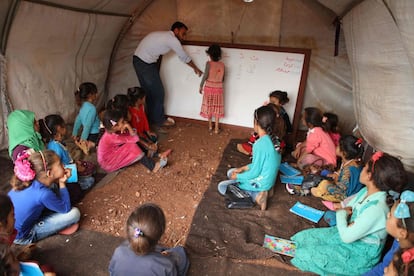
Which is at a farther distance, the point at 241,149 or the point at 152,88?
the point at 152,88

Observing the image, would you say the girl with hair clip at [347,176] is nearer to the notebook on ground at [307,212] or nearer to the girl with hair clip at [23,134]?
the notebook on ground at [307,212]

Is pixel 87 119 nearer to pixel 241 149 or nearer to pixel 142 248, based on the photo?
pixel 241 149

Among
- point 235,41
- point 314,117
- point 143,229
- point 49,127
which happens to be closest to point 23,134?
point 49,127

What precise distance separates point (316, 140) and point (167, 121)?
2.33m

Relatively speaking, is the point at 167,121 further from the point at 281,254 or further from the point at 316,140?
the point at 281,254

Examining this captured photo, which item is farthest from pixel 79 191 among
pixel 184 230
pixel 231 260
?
pixel 231 260

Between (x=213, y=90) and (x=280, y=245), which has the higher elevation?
(x=213, y=90)

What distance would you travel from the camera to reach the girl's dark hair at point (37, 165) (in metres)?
2.23

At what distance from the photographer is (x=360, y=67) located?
2.83m

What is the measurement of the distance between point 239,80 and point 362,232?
2.93 meters

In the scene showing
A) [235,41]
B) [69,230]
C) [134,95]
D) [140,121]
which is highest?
[235,41]

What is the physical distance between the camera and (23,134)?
2.78 meters

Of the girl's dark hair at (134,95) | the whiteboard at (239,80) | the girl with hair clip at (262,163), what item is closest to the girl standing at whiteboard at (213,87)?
the whiteboard at (239,80)

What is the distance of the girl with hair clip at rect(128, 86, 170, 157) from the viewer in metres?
3.87
